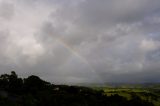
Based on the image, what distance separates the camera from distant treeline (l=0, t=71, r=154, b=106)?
13750 centimetres

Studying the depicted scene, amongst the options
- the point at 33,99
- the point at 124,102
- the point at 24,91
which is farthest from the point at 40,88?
the point at 124,102

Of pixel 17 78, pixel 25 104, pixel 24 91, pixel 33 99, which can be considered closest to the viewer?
pixel 25 104

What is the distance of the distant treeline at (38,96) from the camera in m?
138

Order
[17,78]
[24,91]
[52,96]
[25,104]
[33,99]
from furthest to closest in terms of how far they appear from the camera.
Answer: [17,78] → [24,91] → [52,96] → [33,99] → [25,104]

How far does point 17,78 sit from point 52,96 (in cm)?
3112

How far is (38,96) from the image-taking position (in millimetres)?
147125

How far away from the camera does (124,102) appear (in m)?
175

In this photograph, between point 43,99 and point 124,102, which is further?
point 124,102

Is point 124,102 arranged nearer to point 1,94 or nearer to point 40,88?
point 40,88

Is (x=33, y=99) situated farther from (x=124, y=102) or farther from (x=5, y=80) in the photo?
(x=124, y=102)

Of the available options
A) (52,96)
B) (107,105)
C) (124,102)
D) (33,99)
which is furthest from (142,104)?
(33,99)

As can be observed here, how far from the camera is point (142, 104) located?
589ft

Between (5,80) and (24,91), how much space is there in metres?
15.8

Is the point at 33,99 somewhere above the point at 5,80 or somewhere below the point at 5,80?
below
